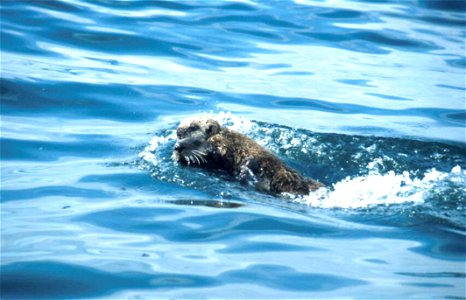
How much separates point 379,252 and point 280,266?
89 cm

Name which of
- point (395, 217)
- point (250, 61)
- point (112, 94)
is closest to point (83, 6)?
point (250, 61)

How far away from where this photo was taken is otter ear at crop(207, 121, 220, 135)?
9852 millimetres

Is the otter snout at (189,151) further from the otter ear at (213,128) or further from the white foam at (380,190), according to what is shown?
the white foam at (380,190)

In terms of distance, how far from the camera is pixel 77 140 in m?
10.5

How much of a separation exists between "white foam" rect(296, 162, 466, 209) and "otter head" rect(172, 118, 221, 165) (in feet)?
4.24

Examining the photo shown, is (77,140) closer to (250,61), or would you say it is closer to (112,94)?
(112,94)

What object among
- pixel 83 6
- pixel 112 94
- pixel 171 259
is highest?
pixel 83 6

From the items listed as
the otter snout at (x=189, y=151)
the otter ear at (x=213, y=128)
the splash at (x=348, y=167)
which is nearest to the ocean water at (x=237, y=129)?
the splash at (x=348, y=167)

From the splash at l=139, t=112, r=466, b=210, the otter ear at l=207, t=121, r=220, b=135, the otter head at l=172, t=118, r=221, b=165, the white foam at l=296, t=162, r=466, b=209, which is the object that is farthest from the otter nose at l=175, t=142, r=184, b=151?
the white foam at l=296, t=162, r=466, b=209

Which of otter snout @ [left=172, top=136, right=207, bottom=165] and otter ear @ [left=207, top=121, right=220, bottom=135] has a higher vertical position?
otter ear @ [left=207, top=121, right=220, bottom=135]

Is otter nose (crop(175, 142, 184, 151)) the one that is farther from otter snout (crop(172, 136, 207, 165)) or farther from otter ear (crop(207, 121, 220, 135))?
otter ear (crop(207, 121, 220, 135))

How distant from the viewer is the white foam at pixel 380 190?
8.65m

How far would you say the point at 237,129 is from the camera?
1127 cm

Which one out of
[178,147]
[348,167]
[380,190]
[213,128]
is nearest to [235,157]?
[213,128]
